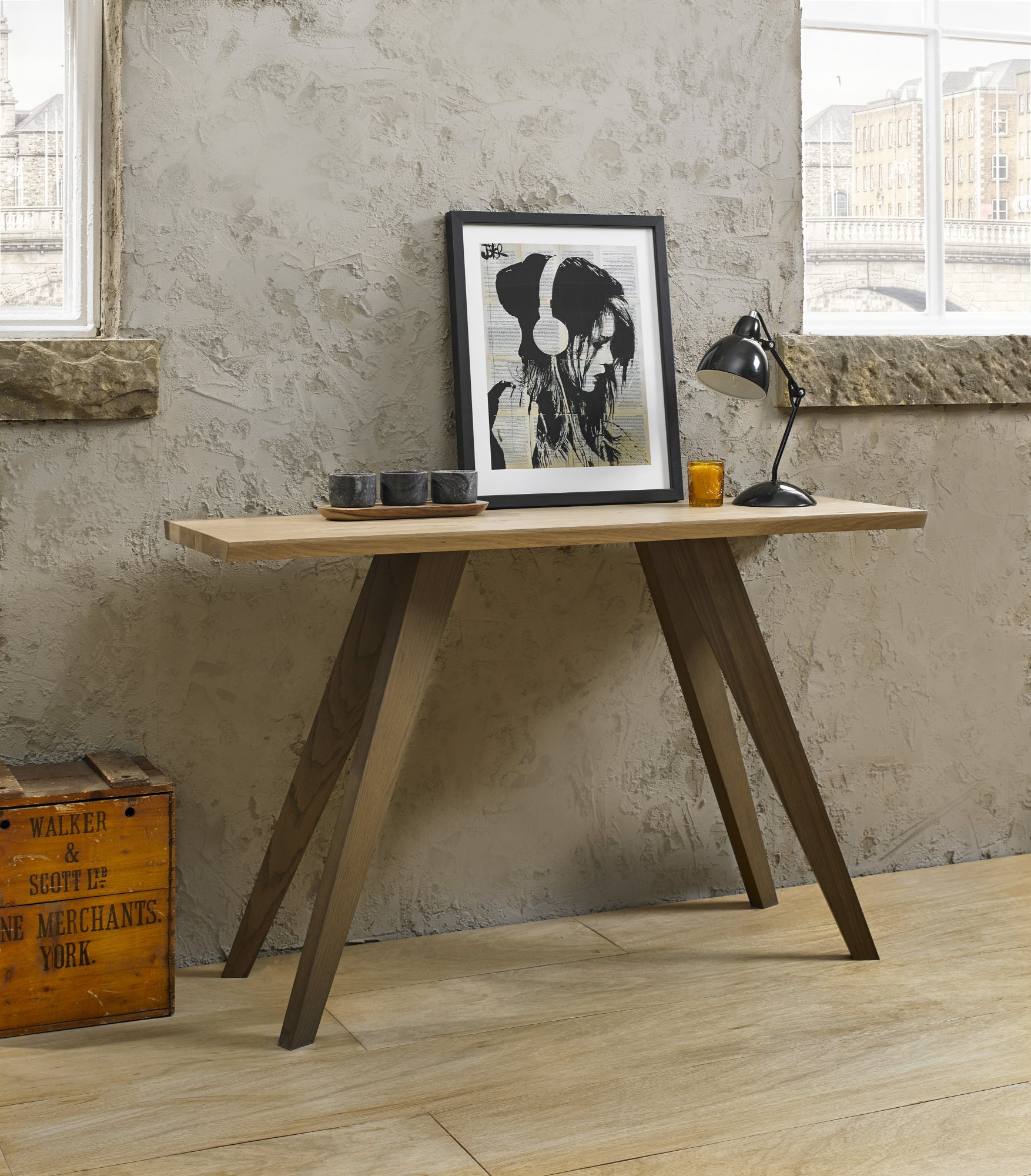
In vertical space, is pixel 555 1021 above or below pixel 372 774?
below

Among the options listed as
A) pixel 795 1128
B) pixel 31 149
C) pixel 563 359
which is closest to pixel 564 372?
pixel 563 359

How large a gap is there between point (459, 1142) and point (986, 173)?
250 cm

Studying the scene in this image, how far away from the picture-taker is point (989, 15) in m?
2.98

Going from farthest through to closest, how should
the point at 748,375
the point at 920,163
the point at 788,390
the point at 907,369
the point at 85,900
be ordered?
the point at 920,163 → the point at 907,369 → the point at 788,390 → the point at 748,375 → the point at 85,900

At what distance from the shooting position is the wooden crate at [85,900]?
203cm

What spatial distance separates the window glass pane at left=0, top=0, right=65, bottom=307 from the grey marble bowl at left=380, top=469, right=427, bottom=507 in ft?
2.53

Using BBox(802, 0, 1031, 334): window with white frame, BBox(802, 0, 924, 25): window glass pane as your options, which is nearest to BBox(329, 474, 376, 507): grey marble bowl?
BBox(802, 0, 1031, 334): window with white frame

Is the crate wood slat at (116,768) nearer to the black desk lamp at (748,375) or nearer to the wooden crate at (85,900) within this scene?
the wooden crate at (85,900)

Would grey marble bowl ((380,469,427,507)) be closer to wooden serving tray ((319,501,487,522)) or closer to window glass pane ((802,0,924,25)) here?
wooden serving tray ((319,501,487,522))

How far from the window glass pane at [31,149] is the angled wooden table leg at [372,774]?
3.22ft

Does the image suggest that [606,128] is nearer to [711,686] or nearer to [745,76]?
[745,76]

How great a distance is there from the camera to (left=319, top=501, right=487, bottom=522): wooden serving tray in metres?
2.12

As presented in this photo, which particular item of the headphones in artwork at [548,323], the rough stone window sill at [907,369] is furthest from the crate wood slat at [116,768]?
the rough stone window sill at [907,369]

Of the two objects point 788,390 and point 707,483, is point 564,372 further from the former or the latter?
point 788,390
